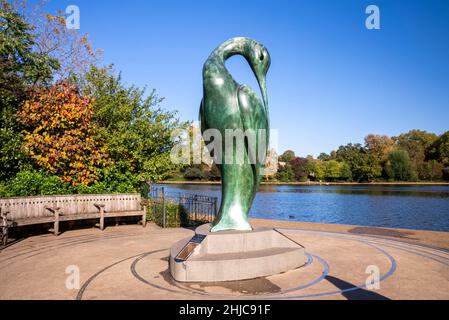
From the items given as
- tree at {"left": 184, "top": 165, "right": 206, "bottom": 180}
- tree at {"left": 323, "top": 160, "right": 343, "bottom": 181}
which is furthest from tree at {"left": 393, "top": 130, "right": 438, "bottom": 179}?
tree at {"left": 184, "top": 165, "right": 206, "bottom": 180}

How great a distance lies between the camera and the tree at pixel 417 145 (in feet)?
253

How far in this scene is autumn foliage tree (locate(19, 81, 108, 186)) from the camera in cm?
1302

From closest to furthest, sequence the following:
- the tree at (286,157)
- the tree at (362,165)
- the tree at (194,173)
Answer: the tree at (194,173), the tree at (362,165), the tree at (286,157)

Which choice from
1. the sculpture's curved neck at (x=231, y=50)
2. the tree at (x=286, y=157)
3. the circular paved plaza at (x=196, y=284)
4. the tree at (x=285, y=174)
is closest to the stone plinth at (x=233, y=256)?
the circular paved plaza at (x=196, y=284)

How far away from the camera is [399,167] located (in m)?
73.1

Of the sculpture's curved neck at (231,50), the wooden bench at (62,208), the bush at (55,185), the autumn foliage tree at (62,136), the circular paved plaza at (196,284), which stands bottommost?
the circular paved plaza at (196,284)

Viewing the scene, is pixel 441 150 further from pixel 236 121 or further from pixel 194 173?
pixel 236 121

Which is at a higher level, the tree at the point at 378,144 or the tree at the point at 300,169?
the tree at the point at 378,144

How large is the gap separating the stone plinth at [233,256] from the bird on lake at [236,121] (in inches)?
21.6

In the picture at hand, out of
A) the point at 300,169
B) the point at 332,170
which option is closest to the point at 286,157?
the point at 300,169

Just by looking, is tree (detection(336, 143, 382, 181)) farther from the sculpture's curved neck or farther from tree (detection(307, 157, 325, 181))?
the sculpture's curved neck

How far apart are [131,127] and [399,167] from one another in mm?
70328

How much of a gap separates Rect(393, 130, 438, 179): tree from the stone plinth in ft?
257

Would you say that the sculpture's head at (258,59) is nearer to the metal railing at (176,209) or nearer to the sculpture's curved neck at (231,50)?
the sculpture's curved neck at (231,50)
